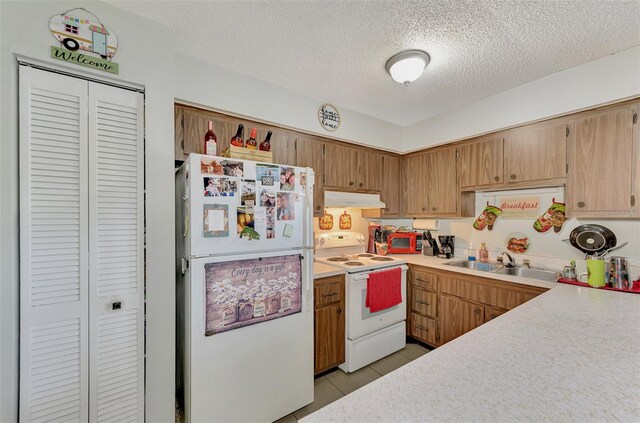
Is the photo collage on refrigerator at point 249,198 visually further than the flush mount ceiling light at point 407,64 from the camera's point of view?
No

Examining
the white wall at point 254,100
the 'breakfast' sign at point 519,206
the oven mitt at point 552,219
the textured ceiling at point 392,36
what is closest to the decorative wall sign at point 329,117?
the white wall at point 254,100

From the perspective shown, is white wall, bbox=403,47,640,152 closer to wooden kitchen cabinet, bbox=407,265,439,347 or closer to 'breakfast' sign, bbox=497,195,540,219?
'breakfast' sign, bbox=497,195,540,219

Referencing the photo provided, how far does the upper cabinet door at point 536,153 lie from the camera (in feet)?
7.12

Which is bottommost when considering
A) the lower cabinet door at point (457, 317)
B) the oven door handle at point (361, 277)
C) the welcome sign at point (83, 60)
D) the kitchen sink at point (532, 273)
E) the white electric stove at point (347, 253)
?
the lower cabinet door at point (457, 317)

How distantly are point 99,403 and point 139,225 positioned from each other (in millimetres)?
945

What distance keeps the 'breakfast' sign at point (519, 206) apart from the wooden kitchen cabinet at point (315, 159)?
1.86 m

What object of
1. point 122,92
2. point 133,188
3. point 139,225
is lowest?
point 139,225

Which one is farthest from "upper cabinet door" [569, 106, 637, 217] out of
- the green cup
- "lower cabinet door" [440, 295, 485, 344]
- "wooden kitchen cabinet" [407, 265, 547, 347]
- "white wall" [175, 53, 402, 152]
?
"white wall" [175, 53, 402, 152]

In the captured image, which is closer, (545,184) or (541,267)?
(545,184)

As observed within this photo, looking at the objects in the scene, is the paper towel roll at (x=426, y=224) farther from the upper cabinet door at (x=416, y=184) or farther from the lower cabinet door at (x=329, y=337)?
the lower cabinet door at (x=329, y=337)

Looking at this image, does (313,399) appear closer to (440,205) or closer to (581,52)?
(440,205)

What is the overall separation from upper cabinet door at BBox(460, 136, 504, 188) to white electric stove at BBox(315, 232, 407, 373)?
112 cm

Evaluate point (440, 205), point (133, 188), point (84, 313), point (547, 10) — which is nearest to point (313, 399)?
point (84, 313)

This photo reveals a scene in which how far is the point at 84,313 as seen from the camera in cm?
137
